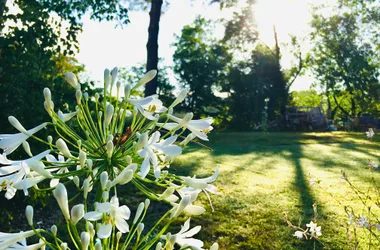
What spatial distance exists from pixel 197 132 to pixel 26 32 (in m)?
4.46

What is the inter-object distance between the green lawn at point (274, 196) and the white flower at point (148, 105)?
121 inches

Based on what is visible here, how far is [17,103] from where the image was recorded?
5.14 metres

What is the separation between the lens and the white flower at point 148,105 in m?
1.47

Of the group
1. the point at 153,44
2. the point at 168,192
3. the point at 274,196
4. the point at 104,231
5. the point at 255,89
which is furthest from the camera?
the point at 255,89

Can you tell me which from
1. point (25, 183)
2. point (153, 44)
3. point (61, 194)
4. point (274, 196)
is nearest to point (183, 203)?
point (61, 194)

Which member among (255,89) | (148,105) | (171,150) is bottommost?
(171,150)

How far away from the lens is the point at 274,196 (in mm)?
7441

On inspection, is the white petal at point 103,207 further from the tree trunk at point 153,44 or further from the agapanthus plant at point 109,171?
the tree trunk at point 153,44

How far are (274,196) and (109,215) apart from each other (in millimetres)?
6460

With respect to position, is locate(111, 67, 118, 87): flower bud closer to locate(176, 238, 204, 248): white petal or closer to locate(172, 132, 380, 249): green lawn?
locate(176, 238, 204, 248): white petal

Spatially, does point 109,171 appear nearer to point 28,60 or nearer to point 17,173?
point 17,173

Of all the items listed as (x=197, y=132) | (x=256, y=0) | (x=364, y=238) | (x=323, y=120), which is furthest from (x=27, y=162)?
(x=323, y=120)

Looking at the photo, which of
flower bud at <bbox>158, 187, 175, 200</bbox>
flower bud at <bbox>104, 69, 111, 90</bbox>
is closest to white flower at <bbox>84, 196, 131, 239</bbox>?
flower bud at <bbox>158, 187, 175, 200</bbox>

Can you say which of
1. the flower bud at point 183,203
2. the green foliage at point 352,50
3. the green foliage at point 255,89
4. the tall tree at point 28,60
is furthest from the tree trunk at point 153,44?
the green foliage at point 352,50
